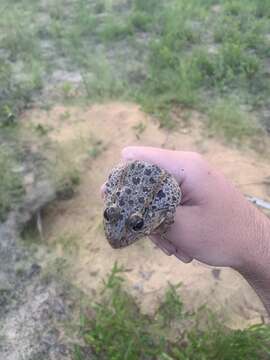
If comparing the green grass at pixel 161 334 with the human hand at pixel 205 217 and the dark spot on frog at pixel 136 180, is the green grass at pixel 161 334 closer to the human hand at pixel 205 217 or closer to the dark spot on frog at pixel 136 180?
the human hand at pixel 205 217

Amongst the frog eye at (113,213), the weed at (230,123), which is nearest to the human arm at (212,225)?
the frog eye at (113,213)

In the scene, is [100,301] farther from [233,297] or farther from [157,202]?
[157,202]

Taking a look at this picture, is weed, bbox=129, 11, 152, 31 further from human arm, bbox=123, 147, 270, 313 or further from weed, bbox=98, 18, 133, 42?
human arm, bbox=123, 147, 270, 313

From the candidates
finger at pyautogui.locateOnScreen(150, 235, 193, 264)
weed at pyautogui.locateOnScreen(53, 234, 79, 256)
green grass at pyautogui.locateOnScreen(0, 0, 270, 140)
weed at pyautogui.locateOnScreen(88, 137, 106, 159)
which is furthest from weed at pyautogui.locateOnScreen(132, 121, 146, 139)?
finger at pyautogui.locateOnScreen(150, 235, 193, 264)

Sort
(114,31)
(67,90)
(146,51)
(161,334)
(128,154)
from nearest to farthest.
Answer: (128,154) < (161,334) < (67,90) < (146,51) < (114,31)

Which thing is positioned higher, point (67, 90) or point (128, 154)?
point (128, 154)

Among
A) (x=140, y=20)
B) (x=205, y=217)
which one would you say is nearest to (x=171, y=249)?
(x=205, y=217)

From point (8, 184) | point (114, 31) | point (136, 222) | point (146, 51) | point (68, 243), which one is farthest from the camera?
point (114, 31)

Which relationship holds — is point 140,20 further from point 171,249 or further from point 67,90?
point 171,249
